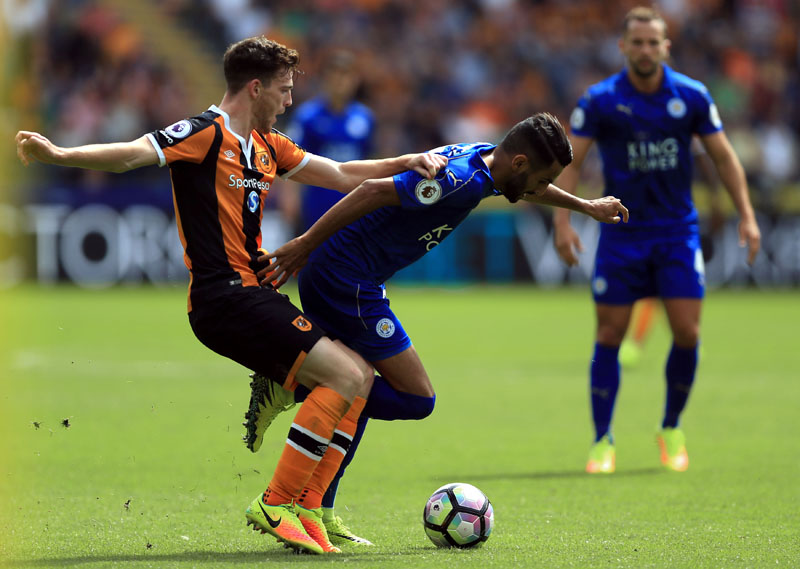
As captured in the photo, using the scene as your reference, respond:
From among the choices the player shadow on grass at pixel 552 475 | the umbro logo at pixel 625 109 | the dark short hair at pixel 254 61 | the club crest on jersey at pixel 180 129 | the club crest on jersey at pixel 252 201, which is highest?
the umbro logo at pixel 625 109

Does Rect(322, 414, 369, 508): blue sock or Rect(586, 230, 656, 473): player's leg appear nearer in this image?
Rect(322, 414, 369, 508): blue sock

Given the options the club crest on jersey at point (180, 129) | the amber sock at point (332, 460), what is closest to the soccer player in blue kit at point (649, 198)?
the amber sock at point (332, 460)

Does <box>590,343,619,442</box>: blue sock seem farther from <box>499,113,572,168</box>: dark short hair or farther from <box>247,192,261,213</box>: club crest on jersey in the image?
<box>247,192,261,213</box>: club crest on jersey

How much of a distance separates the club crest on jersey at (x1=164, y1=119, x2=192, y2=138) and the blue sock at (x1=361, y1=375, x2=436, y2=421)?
1259mm

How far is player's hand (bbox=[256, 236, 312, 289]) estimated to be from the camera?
4.68m

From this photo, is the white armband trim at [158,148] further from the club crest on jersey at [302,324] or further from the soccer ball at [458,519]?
the soccer ball at [458,519]

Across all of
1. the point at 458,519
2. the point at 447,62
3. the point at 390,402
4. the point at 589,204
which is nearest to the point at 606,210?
the point at 589,204

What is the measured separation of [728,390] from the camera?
391 inches

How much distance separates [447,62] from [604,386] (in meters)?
15.7

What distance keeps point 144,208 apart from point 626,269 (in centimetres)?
1258

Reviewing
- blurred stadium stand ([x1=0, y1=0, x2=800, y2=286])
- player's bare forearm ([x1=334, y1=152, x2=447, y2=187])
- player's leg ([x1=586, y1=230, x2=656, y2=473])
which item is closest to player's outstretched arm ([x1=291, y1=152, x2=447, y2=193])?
player's bare forearm ([x1=334, y1=152, x2=447, y2=187])

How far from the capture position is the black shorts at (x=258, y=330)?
15.4 ft

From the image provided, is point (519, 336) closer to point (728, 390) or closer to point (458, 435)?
point (728, 390)

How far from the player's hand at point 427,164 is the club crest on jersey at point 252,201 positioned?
2.07 feet
